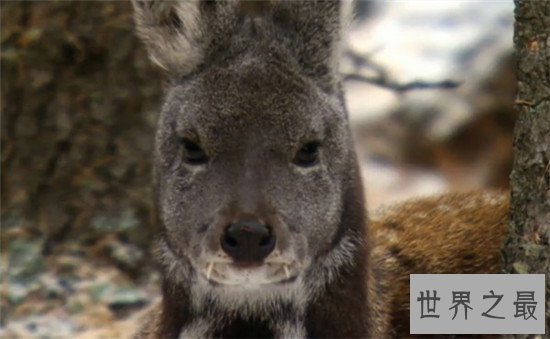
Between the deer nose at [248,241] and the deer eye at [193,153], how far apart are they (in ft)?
1.30

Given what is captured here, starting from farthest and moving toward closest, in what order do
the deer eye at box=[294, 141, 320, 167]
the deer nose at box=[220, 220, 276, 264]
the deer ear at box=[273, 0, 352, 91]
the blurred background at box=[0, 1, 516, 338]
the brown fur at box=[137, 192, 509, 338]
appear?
the blurred background at box=[0, 1, 516, 338]
the brown fur at box=[137, 192, 509, 338]
the deer ear at box=[273, 0, 352, 91]
the deer eye at box=[294, 141, 320, 167]
the deer nose at box=[220, 220, 276, 264]

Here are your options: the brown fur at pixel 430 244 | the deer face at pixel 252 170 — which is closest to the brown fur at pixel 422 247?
the brown fur at pixel 430 244

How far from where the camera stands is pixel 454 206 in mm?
6383

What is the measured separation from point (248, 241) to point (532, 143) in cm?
137

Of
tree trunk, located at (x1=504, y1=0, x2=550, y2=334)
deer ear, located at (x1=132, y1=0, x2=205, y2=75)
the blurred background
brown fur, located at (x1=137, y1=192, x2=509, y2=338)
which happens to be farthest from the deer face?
the blurred background

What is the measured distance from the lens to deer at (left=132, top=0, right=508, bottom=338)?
188 inches

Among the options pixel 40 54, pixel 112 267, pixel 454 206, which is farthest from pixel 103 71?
pixel 454 206

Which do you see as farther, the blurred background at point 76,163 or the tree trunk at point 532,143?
Answer: the blurred background at point 76,163

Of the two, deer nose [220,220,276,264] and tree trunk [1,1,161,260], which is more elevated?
tree trunk [1,1,161,260]

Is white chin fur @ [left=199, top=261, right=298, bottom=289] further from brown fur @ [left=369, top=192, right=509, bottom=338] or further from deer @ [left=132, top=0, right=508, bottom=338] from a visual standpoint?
brown fur @ [left=369, top=192, right=509, bottom=338]

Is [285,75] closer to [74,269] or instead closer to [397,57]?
[74,269]

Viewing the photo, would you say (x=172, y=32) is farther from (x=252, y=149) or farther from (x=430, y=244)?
(x=430, y=244)

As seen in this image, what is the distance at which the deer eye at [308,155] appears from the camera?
4.94 metres

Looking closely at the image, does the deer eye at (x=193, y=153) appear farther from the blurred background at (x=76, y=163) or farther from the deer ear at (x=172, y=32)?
the blurred background at (x=76, y=163)
